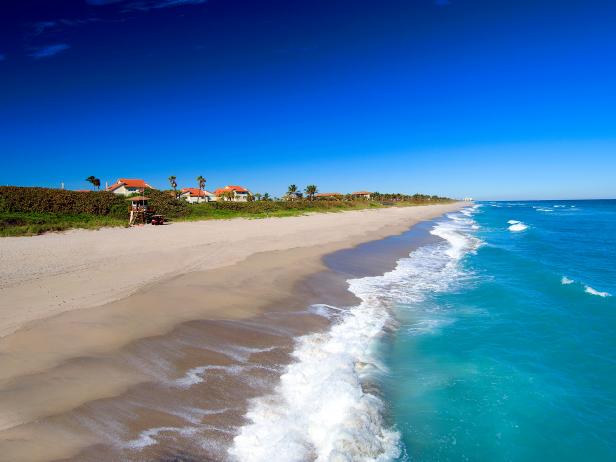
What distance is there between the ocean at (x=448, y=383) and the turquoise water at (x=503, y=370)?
0.02 m

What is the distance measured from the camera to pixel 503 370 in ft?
24.0

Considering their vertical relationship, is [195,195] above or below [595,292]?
above

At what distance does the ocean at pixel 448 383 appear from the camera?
16.3ft

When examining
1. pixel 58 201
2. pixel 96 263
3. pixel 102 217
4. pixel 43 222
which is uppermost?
pixel 58 201

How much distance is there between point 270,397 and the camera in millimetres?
5590

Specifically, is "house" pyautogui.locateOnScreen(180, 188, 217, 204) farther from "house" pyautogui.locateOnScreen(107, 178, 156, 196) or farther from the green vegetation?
the green vegetation

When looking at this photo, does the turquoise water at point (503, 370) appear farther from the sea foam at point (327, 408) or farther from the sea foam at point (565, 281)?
the sea foam at point (327, 408)

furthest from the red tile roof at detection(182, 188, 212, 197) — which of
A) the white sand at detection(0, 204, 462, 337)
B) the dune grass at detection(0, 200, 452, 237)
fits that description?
the white sand at detection(0, 204, 462, 337)

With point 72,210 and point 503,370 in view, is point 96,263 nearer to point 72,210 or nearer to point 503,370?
point 503,370

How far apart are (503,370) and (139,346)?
24.5ft

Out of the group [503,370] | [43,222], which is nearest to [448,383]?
[503,370]

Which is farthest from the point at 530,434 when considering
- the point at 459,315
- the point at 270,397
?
the point at 459,315

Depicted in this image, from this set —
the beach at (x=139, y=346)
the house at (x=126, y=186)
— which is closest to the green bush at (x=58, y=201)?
the beach at (x=139, y=346)

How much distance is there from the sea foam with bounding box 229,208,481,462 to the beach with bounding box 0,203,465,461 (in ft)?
1.07
